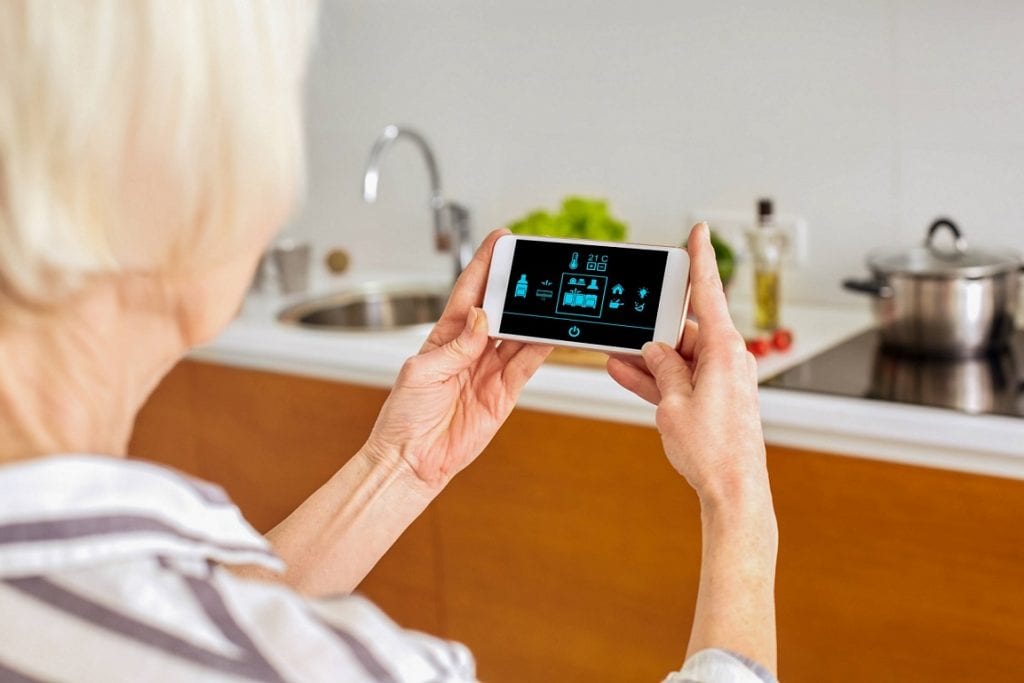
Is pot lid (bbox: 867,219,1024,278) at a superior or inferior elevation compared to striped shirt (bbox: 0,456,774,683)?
inferior

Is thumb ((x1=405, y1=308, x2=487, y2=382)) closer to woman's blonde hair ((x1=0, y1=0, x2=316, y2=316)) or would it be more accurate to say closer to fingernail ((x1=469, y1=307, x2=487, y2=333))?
fingernail ((x1=469, y1=307, x2=487, y2=333))

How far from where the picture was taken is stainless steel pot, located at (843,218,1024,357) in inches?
67.9

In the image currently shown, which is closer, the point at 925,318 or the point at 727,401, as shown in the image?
the point at 727,401

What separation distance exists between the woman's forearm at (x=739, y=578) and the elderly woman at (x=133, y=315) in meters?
0.23

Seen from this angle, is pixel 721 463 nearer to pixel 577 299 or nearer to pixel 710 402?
pixel 710 402

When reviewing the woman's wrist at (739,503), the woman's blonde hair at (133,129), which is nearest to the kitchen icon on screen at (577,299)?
the woman's wrist at (739,503)

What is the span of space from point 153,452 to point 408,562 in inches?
25.8

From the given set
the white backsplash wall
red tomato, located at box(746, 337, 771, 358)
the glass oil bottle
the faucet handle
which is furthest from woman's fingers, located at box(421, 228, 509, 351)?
the faucet handle

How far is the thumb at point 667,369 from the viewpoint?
3.33ft

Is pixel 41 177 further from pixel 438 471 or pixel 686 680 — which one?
pixel 438 471

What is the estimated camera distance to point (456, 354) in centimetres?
112

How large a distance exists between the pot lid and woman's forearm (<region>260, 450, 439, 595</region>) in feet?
2.99

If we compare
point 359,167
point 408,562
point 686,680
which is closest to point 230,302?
point 686,680

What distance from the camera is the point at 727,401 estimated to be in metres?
0.97
